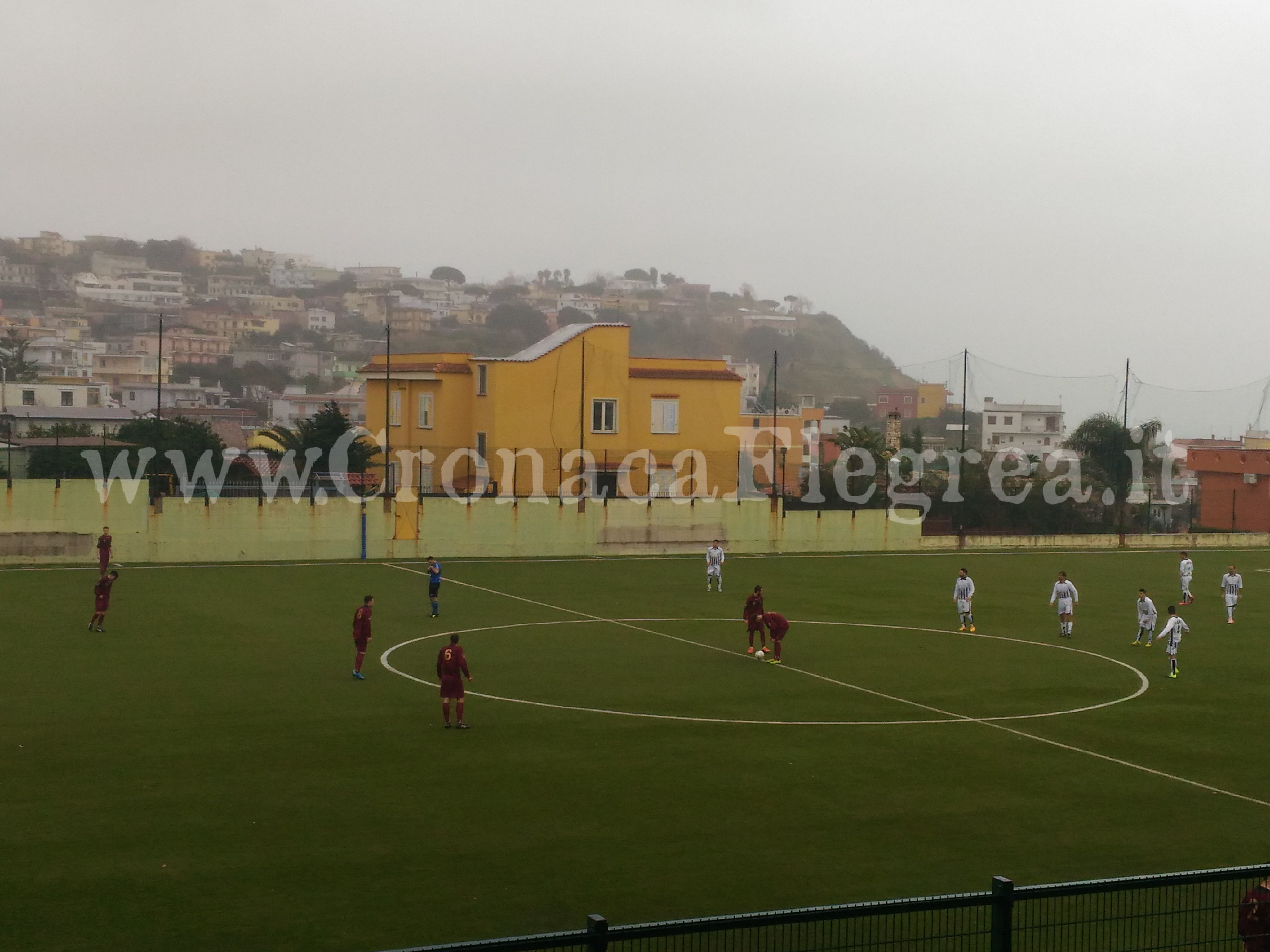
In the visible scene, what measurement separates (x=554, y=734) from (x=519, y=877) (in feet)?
23.7

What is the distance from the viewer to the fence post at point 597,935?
773 centimetres

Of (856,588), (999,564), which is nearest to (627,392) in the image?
(999,564)

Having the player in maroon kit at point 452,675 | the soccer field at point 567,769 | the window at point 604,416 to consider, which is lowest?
the soccer field at point 567,769

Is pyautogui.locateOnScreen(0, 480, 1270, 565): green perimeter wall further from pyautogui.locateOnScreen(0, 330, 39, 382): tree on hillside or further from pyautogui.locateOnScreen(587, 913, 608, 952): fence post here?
pyautogui.locateOnScreen(0, 330, 39, 382): tree on hillside

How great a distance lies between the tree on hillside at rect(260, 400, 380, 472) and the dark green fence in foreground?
5358 cm

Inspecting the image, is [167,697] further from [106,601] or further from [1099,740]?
[1099,740]

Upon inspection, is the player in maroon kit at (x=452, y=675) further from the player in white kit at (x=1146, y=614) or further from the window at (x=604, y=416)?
the window at (x=604, y=416)

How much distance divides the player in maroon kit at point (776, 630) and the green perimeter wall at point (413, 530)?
86.2 feet

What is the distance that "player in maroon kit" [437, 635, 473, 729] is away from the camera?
21.7 m

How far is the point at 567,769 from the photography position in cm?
1934

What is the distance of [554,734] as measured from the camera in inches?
854

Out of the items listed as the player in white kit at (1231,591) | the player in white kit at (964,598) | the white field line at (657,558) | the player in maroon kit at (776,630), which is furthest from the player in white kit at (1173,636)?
the white field line at (657,558)

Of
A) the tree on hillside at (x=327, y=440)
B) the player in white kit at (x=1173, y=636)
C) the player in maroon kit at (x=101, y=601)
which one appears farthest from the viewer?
the tree on hillside at (x=327, y=440)

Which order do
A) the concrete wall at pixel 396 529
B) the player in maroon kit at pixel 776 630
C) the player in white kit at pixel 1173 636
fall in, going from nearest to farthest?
the player in white kit at pixel 1173 636
the player in maroon kit at pixel 776 630
the concrete wall at pixel 396 529
